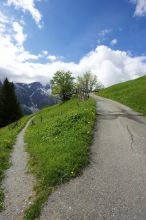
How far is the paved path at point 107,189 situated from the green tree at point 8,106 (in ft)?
207

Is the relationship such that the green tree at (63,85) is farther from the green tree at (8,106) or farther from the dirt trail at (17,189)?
the dirt trail at (17,189)

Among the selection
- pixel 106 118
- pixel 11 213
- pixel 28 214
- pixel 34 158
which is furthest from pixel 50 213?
pixel 106 118

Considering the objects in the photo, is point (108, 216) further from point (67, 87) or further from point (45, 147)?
point (67, 87)

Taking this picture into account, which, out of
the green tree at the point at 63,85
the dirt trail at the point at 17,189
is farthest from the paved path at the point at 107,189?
the green tree at the point at 63,85

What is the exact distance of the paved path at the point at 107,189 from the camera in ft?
32.3

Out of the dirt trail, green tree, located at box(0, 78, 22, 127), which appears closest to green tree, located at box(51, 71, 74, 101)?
green tree, located at box(0, 78, 22, 127)

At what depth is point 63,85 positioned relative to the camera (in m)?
75.8

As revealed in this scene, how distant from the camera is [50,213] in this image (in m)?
9.98

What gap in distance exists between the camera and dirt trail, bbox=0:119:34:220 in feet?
33.7

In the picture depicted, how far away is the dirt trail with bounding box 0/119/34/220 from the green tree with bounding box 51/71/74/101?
191ft

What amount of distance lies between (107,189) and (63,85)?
6525 centimetres

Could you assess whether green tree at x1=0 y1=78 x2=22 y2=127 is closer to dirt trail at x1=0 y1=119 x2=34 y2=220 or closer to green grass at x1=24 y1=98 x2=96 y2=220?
green grass at x1=24 y1=98 x2=96 y2=220

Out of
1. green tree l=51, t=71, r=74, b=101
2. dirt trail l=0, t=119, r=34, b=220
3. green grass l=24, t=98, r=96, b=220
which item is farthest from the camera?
green tree l=51, t=71, r=74, b=101

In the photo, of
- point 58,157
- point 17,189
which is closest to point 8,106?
point 58,157
